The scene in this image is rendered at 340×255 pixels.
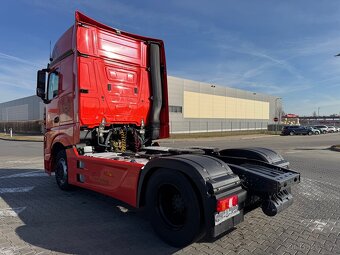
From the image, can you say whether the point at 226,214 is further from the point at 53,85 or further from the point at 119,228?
the point at 53,85

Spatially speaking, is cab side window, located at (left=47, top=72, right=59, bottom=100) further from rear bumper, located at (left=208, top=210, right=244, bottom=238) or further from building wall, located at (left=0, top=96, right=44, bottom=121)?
building wall, located at (left=0, top=96, right=44, bottom=121)

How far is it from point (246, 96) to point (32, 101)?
44.5 metres

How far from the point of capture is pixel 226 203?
12.1 ft

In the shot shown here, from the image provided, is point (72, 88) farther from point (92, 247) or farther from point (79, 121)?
point (92, 247)

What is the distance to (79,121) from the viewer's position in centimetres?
650

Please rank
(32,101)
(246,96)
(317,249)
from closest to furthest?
(317,249) → (32,101) → (246,96)

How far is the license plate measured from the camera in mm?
3618

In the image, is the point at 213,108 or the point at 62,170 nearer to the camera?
the point at 62,170

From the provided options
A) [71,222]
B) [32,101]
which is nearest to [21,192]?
[71,222]

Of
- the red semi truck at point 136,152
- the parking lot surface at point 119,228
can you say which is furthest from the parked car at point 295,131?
the red semi truck at point 136,152

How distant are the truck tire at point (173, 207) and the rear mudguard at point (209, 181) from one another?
8cm

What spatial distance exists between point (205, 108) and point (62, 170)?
51.9 m

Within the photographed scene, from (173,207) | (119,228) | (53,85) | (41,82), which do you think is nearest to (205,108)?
(41,82)

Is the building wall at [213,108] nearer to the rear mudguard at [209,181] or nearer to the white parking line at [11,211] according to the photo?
the white parking line at [11,211]
